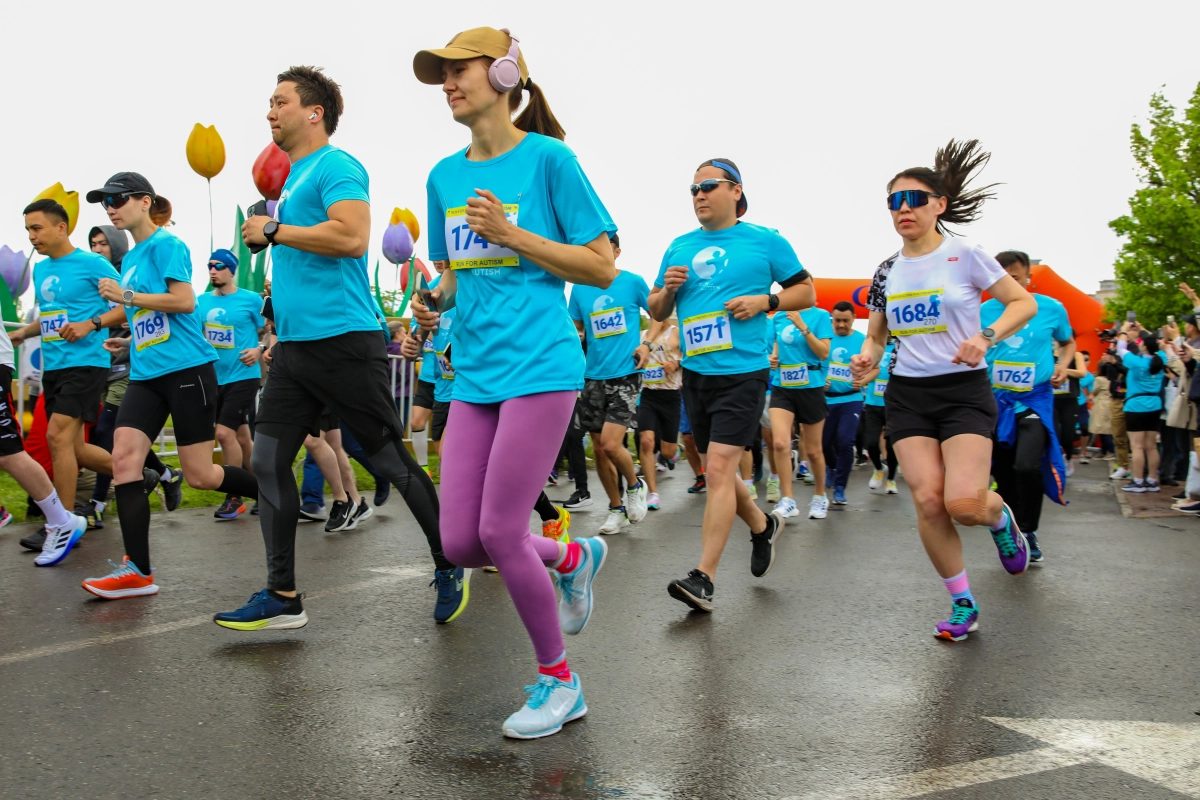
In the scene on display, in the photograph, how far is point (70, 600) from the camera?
16.4 feet

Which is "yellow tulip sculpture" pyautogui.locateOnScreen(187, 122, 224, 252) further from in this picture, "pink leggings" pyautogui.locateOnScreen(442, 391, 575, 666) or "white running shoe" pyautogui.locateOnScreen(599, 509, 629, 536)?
"pink leggings" pyautogui.locateOnScreen(442, 391, 575, 666)

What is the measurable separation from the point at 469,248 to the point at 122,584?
111 inches

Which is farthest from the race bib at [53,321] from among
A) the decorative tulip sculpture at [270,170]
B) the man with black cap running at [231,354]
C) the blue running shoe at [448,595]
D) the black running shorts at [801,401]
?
the black running shorts at [801,401]

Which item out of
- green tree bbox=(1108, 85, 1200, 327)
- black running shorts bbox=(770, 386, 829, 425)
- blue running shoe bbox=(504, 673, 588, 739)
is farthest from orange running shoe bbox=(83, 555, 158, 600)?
green tree bbox=(1108, 85, 1200, 327)

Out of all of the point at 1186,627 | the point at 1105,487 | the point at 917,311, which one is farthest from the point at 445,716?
the point at 1105,487

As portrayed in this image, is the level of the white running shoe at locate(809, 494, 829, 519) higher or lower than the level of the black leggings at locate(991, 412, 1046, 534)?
lower

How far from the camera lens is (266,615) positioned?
170 inches

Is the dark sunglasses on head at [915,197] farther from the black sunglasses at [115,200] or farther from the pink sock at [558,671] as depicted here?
the black sunglasses at [115,200]

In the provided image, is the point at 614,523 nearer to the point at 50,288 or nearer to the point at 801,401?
the point at 801,401

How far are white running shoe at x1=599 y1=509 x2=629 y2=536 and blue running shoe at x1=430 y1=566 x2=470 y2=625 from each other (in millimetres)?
3258

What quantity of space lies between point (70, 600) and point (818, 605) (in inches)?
141

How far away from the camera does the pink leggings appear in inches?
126

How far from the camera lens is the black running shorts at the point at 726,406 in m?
5.28

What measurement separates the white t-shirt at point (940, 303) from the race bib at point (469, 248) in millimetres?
2255
